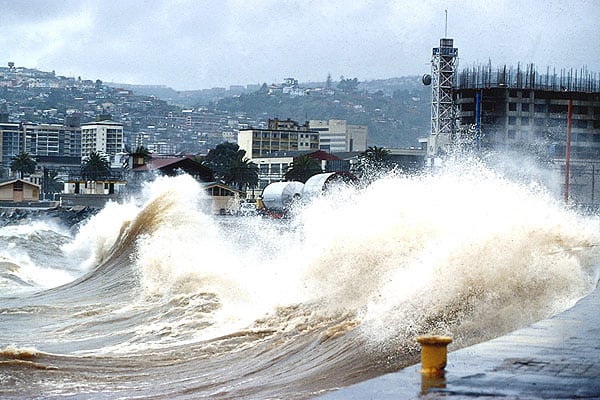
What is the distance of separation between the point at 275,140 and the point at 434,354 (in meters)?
167

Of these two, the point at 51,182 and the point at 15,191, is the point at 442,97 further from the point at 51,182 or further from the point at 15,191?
the point at 51,182

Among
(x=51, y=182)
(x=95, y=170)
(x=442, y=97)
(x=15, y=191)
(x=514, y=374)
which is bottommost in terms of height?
(x=51, y=182)

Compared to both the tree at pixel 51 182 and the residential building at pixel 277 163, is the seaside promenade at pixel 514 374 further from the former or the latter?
the tree at pixel 51 182

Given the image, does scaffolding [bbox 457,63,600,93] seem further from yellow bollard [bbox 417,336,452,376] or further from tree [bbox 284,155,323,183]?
yellow bollard [bbox 417,336,452,376]

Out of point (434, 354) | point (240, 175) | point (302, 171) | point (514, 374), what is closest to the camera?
point (514, 374)

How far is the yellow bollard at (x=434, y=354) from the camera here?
26.3ft

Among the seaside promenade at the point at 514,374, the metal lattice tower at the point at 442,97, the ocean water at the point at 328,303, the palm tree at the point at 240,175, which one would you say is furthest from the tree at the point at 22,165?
the seaside promenade at the point at 514,374

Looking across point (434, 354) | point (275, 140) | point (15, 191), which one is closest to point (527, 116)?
point (15, 191)

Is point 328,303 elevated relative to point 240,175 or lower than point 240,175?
elevated

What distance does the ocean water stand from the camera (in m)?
11.7

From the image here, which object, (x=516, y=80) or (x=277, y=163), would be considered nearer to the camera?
(x=516, y=80)

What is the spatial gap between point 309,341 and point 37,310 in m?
10.3

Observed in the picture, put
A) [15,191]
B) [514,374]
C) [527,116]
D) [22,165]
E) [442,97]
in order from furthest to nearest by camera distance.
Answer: [22,165] → [15,191] → [442,97] → [527,116] → [514,374]

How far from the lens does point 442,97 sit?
287 ft
